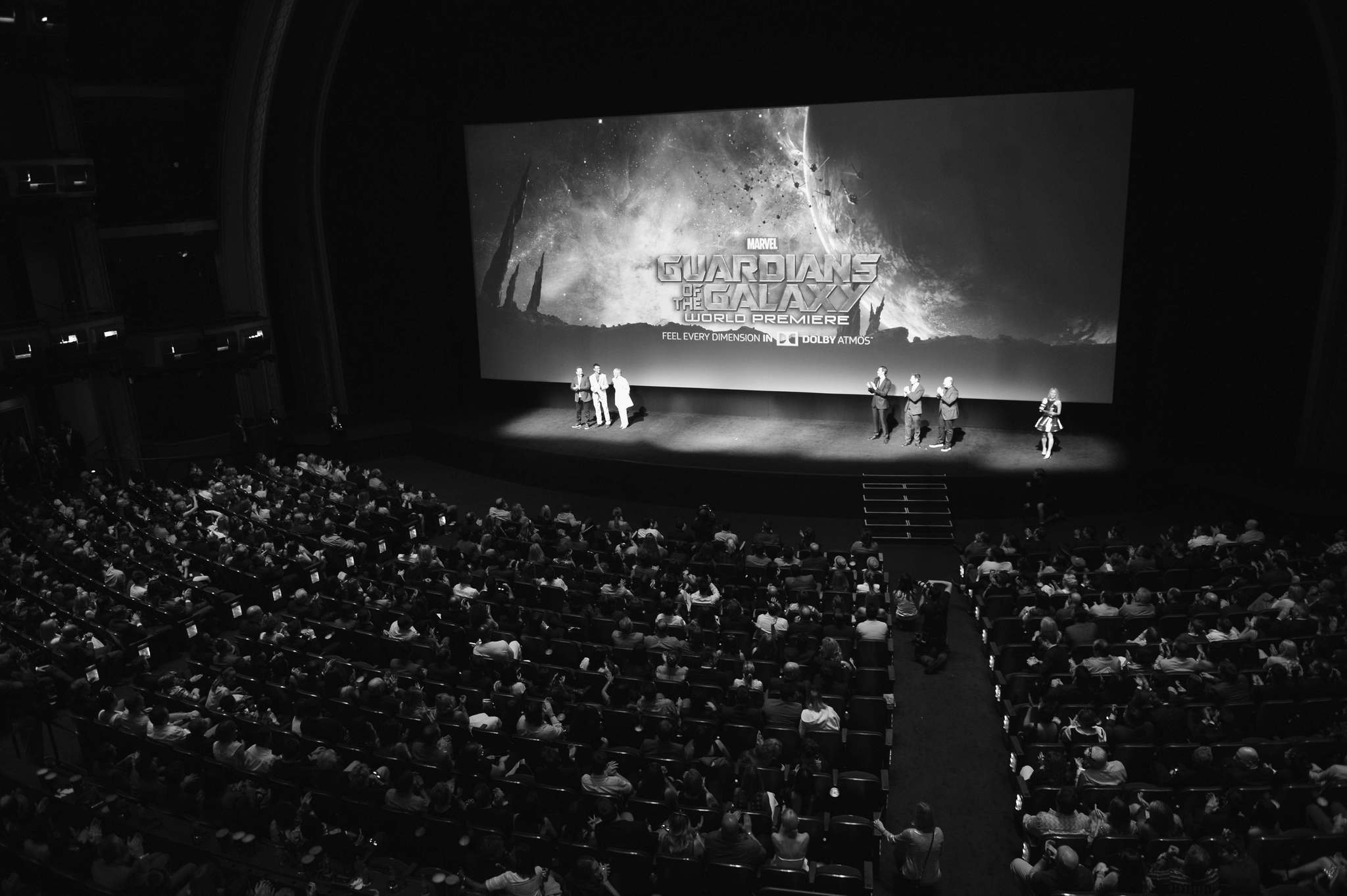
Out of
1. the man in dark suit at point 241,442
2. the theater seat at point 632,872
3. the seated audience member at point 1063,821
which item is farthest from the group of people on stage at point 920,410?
the man in dark suit at point 241,442

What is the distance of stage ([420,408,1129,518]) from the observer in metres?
16.5

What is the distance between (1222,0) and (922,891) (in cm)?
1525

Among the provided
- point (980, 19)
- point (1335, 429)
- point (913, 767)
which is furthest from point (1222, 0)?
point (913, 767)

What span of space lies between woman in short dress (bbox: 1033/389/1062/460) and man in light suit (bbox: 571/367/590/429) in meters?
9.09

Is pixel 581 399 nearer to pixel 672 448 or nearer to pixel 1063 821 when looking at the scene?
pixel 672 448

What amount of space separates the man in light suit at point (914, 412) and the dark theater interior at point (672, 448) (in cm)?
7

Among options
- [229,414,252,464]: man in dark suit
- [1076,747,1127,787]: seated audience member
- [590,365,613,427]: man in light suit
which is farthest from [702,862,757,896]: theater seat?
[229,414,252,464]: man in dark suit

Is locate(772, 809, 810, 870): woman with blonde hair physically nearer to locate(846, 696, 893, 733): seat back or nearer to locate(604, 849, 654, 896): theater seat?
locate(604, 849, 654, 896): theater seat

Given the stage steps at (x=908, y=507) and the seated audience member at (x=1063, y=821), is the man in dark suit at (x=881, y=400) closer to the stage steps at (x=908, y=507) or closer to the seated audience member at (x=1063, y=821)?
the stage steps at (x=908, y=507)

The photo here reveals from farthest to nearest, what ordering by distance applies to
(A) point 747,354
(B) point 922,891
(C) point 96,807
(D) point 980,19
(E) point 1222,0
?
1. (A) point 747,354
2. (D) point 980,19
3. (E) point 1222,0
4. (C) point 96,807
5. (B) point 922,891

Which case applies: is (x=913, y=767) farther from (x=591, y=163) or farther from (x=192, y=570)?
(x=591, y=163)

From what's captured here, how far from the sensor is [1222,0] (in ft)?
51.8

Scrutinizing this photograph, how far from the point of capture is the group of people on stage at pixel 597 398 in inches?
801

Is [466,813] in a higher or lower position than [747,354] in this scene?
lower
